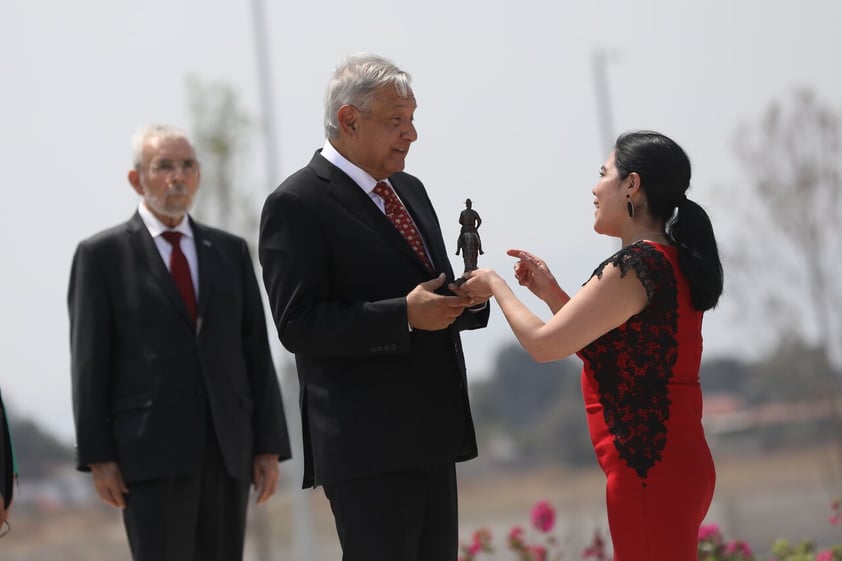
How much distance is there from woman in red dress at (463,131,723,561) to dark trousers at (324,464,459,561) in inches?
20.9

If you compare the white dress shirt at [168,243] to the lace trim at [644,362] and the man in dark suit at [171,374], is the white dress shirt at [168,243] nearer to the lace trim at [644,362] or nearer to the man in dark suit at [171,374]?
the man in dark suit at [171,374]

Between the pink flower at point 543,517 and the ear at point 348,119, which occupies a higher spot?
the ear at point 348,119

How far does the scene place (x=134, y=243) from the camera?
4902 mm

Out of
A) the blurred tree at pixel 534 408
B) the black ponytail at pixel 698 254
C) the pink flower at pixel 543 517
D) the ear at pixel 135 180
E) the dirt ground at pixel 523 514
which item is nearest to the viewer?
the black ponytail at pixel 698 254

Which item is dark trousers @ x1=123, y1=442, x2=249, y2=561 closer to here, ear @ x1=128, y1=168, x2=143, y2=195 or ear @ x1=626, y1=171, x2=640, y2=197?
ear @ x1=128, y1=168, x2=143, y2=195

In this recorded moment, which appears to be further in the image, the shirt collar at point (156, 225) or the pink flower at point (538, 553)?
the pink flower at point (538, 553)

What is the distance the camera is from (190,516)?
462cm

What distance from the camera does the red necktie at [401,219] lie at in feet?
12.7

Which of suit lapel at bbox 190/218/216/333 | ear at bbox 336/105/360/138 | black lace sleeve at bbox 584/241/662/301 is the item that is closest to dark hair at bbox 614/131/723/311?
black lace sleeve at bbox 584/241/662/301

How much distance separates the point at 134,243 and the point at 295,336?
152 cm

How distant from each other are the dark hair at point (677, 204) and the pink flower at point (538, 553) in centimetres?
264

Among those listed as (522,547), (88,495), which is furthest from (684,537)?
(88,495)

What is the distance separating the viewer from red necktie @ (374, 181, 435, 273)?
387cm

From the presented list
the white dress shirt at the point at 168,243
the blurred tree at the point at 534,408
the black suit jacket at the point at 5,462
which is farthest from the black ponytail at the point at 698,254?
the blurred tree at the point at 534,408
